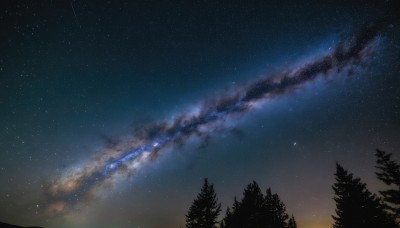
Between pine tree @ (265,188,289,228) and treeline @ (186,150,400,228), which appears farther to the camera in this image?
pine tree @ (265,188,289,228)

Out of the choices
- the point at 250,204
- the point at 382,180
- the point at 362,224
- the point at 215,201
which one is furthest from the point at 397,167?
the point at 215,201

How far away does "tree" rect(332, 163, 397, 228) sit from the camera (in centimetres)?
2556

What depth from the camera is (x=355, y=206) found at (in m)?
27.5

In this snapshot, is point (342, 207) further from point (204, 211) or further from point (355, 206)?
point (204, 211)

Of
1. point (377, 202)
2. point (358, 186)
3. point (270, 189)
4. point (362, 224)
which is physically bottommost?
point (362, 224)

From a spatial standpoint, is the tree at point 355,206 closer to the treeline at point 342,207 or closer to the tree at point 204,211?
the treeline at point 342,207

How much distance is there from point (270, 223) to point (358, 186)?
12399mm

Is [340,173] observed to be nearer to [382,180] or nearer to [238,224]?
[382,180]

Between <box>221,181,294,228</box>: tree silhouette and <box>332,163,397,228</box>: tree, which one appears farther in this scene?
<box>221,181,294,228</box>: tree silhouette

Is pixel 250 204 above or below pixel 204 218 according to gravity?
above

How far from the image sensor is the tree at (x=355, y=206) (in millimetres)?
25562

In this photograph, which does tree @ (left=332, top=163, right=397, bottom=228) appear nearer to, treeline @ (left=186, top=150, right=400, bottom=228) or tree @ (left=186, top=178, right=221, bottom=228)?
treeline @ (left=186, top=150, right=400, bottom=228)

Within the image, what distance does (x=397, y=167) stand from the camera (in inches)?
904

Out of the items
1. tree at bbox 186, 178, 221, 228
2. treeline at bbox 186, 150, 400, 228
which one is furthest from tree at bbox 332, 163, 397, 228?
tree at bbox 186, 178, 221, 228
